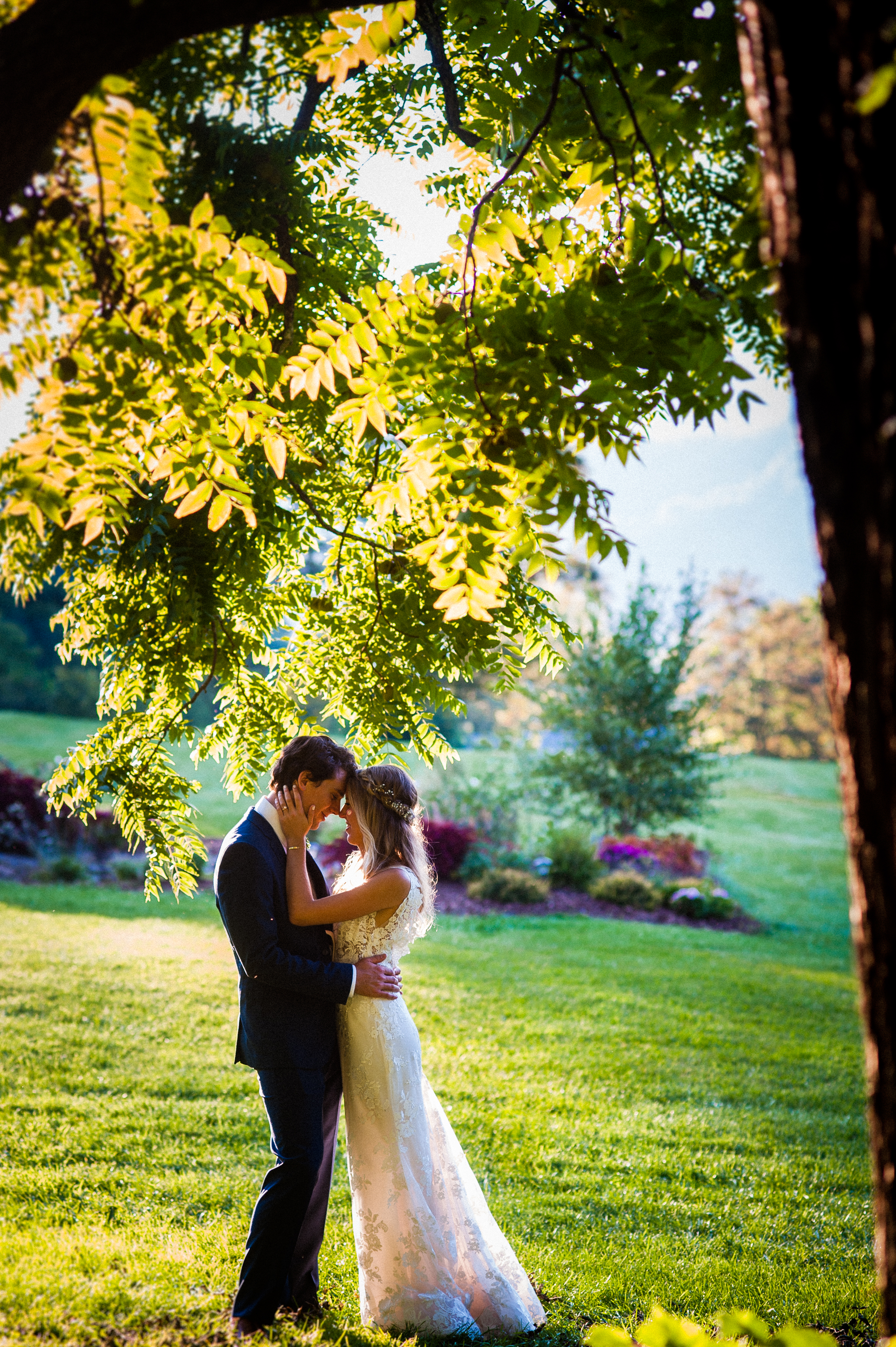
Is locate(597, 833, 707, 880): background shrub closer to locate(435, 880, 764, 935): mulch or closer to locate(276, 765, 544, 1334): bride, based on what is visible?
locate(435, 880, 764, 935): mulch


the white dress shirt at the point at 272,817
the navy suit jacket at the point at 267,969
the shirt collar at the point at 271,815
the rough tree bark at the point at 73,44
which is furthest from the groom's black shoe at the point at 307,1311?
the rough tree bark at the point at 73,44

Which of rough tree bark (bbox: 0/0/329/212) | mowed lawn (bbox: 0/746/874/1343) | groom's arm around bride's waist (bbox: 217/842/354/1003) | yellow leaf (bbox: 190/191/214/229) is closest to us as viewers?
rough tree bark (bbox: 0/0/329/212)

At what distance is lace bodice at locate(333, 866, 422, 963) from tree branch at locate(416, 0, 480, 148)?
3201 millimetres

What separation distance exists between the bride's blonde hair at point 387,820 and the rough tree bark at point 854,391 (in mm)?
2644

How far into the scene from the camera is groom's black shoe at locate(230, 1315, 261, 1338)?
136 inches

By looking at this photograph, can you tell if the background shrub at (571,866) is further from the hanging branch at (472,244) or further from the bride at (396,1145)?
the hanging branch at (472,244)

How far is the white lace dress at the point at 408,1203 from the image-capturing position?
3.79 m

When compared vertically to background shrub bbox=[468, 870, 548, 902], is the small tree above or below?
above

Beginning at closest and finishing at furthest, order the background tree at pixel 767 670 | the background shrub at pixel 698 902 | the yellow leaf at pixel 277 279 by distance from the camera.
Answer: the yellow leaf at pixel 277 279
the background shrub at pixel 698 902
the background tree at pixel 767 670

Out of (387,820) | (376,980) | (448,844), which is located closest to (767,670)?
(448,844)

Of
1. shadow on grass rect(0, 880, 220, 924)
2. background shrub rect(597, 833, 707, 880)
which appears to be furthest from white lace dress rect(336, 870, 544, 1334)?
background shrub rect(597, 833, 707, 880)

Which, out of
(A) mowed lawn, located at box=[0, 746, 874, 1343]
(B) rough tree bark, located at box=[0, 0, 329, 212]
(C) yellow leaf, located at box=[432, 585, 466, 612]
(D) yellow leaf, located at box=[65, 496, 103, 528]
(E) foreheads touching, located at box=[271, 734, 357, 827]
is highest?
(B) rough tree bark, located at box=[0, 0, 329, 212]

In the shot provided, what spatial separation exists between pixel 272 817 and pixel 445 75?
128 inches

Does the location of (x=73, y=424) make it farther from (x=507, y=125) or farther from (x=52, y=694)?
(x=52, y=694)
